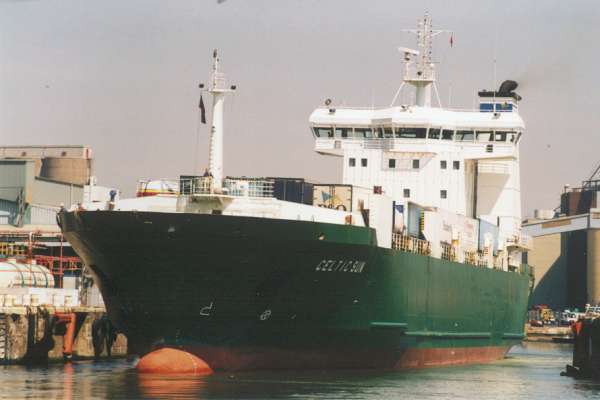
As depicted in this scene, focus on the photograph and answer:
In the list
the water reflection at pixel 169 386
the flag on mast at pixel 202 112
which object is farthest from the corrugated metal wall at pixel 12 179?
the water reflection at pixel 169 386

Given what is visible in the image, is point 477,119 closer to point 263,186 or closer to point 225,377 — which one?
point 263,186

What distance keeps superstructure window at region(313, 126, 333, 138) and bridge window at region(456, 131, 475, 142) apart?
6.00 metres

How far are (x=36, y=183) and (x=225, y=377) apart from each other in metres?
39.2

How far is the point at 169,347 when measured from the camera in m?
41.2

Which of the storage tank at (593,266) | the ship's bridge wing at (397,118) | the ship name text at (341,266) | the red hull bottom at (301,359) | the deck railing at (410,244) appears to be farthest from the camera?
the storage tank at (593,266)

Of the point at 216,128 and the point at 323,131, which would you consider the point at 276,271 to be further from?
the point at 323,131

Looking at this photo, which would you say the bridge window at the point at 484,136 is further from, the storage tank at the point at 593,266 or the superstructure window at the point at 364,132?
the storage tank at the point at 593,266

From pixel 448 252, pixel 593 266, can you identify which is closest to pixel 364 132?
pixel 448 252

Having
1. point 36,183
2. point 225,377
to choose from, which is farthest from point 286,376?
point 36,183

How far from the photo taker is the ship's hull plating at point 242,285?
1576 inches

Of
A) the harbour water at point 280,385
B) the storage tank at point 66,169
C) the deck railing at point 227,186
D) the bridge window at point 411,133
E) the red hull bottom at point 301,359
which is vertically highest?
the storage tank at point 66,169

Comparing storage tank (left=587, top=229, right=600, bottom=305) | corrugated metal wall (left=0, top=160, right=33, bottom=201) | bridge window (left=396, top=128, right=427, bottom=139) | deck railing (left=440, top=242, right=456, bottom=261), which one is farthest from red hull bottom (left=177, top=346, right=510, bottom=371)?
storage tank (left=587, top=229, right=600, bottom=305)

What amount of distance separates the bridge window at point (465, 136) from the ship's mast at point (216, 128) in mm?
19129

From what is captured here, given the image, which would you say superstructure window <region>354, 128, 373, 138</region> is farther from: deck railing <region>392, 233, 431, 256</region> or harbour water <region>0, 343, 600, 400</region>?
harbour water <region>0, 343, 600, 400</region>
